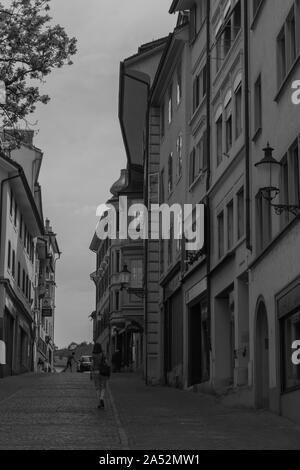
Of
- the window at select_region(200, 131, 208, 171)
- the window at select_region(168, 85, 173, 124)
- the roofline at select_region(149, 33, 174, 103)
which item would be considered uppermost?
the roofline at select_region(149, 33, 174, 103)

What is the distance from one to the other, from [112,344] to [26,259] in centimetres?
2610

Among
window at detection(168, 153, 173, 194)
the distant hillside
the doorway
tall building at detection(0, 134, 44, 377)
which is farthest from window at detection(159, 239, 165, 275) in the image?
the distant hillside

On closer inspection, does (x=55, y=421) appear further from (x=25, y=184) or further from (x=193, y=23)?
(x=25, y=184)

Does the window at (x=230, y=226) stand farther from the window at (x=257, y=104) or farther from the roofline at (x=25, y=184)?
the roofline at (x=25, y=184)

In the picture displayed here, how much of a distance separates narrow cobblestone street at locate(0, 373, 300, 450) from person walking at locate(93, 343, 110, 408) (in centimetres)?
43

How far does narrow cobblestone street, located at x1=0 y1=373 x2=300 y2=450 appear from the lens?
16.1 metres

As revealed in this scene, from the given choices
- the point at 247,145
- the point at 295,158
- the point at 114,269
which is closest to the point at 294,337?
the point at 295,158

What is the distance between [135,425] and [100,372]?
458cm

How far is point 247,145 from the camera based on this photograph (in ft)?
83.4

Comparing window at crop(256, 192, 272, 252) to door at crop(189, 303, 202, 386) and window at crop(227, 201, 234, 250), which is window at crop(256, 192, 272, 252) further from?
door at crop(189, 303, 202, 386)

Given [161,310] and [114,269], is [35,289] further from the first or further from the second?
[161,310]

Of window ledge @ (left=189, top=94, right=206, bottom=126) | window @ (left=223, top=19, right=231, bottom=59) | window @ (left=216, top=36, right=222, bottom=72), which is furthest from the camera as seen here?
window ledge @ (left=189, top=94, right=206, bottom=126)

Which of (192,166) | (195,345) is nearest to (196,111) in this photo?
(192,166)

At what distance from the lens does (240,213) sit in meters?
27.4
